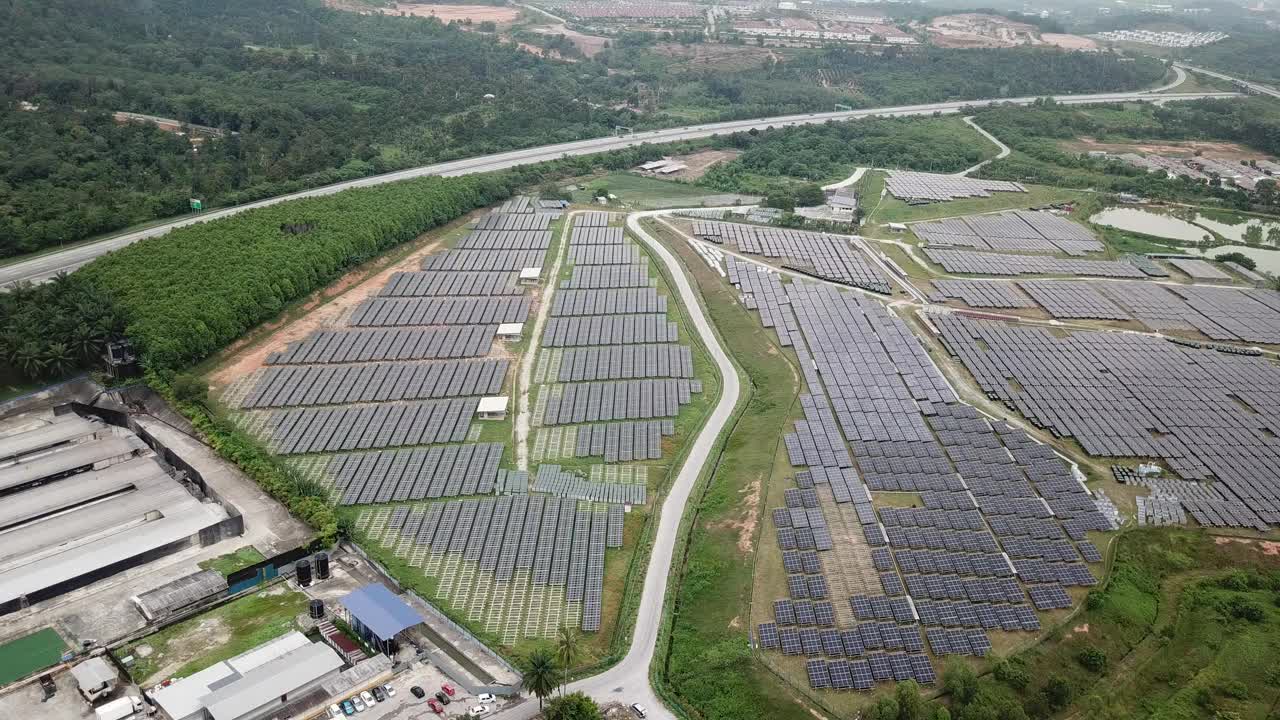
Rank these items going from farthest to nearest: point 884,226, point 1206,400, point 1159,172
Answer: point 1159,172
point 884,226
point 1206,400

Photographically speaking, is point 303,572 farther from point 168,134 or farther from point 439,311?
point 168,134

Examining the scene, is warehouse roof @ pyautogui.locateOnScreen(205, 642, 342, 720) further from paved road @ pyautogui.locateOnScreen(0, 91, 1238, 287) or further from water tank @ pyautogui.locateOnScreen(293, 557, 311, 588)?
paved road @ pyautogui.locateOnScreen(0, 91, 1238, 287)

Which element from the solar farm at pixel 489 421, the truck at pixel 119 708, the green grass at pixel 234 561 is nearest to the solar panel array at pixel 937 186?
the solar farm at pixel 489 421

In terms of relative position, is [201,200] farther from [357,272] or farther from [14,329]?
[14,329]

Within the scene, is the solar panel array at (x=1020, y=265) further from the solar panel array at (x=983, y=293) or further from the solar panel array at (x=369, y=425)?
the solar panel array at (x=369, y=425)

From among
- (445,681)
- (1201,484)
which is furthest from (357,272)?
(1201,484)

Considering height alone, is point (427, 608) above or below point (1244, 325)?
below

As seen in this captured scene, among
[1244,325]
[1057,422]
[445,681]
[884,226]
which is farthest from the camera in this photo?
[884,226]
